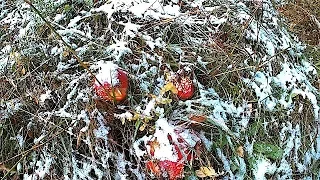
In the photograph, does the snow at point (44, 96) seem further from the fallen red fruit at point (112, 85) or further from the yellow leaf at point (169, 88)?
the yellow leaf at point (169, 88)

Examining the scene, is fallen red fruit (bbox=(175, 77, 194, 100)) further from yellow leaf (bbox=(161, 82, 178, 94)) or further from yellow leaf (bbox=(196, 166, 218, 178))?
yellow leaf (bbox=(196, 166, 218, 178))

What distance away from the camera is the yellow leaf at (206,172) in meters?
1.33

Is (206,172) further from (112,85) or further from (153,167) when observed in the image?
(112,85)

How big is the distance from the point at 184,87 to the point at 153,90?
9 cm

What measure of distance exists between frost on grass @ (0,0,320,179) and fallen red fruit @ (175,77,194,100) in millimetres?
28

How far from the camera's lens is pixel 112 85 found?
1.38m

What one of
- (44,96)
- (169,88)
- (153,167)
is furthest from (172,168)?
(44,96)

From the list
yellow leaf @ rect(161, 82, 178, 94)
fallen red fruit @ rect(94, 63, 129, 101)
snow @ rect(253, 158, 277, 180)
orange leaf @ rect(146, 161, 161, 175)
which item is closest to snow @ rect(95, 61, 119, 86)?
fallen red fruit @ rect(94, 63, 129, 101)

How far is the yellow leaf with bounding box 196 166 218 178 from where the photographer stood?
A: 4.38ft

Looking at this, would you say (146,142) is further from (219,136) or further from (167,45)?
(167,45)

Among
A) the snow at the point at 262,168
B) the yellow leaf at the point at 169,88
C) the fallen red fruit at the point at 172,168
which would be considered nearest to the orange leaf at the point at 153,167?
the fallen red fruit at the point at 172,168

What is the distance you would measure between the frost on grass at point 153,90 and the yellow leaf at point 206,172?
25 mm

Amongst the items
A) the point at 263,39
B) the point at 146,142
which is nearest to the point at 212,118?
the point at 146,142

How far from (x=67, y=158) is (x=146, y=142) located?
0.73 ft
